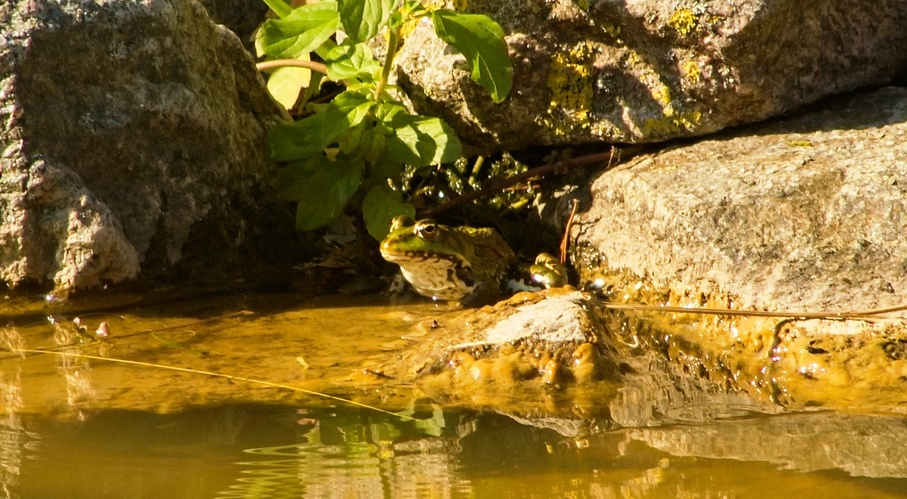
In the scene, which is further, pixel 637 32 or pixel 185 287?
pixel 185 287

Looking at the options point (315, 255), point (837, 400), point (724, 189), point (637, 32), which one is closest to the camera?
point (837, 400)

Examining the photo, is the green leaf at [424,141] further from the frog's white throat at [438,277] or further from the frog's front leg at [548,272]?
the frog's front leg at [548,272]

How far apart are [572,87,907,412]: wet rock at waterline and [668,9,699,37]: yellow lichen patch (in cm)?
58

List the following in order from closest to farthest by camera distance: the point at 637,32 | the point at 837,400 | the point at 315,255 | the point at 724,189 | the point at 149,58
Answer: the point at 837,400
the point at 724,189
the point at 637,32
the point at 149,58
the point at 315,255

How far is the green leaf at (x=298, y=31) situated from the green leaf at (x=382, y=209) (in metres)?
0.78

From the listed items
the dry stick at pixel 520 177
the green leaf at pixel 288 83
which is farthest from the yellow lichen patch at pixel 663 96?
the green leaf at pixel 288 83

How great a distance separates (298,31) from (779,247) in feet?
7.52

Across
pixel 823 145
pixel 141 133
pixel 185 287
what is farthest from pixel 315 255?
pixel 823 145

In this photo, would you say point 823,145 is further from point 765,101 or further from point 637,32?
point 637,32

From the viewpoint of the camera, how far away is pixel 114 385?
370cm

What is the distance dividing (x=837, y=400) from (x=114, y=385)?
255cm

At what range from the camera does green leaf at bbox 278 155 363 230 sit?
490 cm

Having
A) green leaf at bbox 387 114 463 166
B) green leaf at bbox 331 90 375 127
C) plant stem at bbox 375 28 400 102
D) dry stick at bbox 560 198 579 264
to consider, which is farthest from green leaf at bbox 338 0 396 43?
dry stick at bbox 560 198 579 264

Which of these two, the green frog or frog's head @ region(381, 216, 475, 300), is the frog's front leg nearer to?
the green frog
